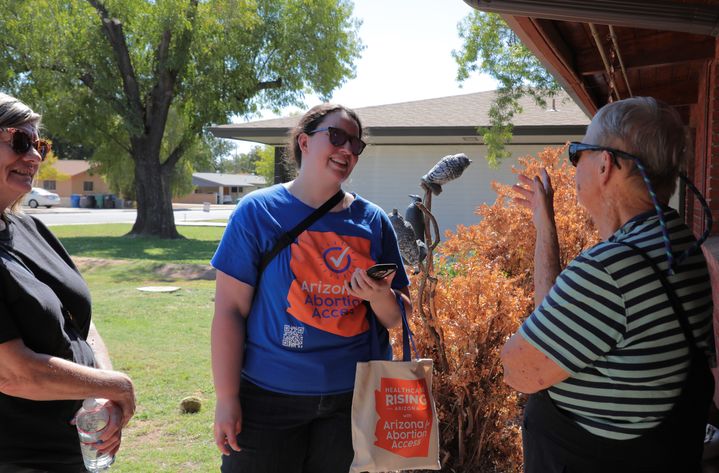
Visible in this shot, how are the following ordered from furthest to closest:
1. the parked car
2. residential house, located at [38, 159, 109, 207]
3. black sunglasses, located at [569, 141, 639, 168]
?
residential house, located at [38, 159, 109, 207], the parked car, black sunglasses, located at [569, 141, 639, 168]

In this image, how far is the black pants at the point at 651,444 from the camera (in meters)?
1.68

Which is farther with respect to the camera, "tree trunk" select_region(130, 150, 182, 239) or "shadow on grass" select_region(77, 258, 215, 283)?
"tree trunk" select_region(130, 150, 182, 239)

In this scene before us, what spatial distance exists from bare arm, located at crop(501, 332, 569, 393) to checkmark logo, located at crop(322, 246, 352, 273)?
2.31ft

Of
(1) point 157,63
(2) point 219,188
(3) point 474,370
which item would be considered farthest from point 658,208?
(2) point 219,188

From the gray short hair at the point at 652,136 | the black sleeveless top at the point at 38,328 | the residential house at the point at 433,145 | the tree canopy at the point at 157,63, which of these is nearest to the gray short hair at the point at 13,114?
the black sleeveless top at the point at 38,328

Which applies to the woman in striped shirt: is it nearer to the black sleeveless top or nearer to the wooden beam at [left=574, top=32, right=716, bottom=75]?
the black sleeveless top

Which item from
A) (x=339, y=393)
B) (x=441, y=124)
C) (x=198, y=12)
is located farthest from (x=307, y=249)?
(x=198, y=12)

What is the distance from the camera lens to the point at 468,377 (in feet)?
12.1

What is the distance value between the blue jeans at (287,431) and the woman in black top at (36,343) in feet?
1.25

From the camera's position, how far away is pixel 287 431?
88.4 inches

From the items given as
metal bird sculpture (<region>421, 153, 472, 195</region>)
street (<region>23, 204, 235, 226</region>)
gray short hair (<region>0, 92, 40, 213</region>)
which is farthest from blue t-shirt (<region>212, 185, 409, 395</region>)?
street (<region>23, 204, 235, 226</region>)

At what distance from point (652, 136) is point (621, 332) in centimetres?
52

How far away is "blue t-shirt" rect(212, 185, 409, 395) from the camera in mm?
2246

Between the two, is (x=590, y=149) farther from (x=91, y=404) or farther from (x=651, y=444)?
(x=91, y=404)
